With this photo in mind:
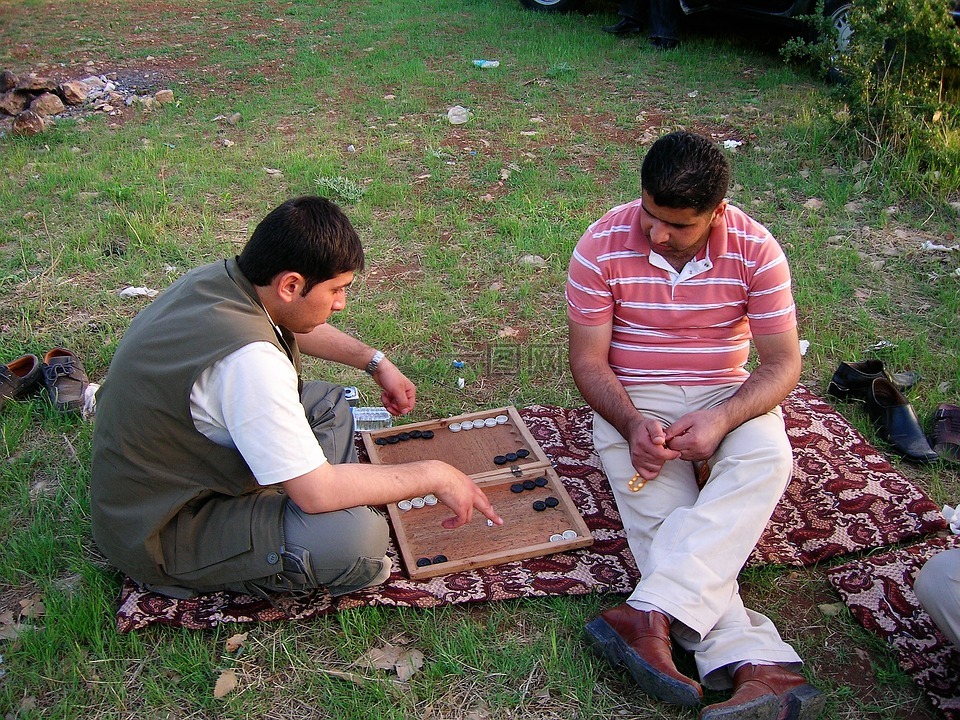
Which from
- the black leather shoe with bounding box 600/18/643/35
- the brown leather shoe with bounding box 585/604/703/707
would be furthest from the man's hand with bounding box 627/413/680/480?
the black leather shoe with bounding box 600/18/643/35

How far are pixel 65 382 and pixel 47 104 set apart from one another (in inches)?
192

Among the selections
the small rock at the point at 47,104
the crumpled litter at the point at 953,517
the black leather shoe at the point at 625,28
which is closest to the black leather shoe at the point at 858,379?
the crumpled litter at the point at 953,517

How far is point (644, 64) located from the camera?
28.0 feet

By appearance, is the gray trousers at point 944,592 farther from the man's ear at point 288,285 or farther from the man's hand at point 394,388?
the man's ear at point 288,285

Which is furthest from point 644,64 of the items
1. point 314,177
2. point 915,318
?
point 915,318

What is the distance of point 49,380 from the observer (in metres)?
4.02

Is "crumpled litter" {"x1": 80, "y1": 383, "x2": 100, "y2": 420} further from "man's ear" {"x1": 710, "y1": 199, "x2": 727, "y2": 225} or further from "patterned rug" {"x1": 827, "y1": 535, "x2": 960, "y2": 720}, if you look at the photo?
"patterned rug" {"x1": 827, "y1": 535, "x2": 960, "y2": 720}

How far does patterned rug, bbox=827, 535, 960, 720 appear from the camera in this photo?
107 inches

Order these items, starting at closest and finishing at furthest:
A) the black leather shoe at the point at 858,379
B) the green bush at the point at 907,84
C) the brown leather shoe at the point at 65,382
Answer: the brown leather shoe at the point at 65,382 → the black leather shoe at the point at 858,379 → the green bush at the point at 907,84

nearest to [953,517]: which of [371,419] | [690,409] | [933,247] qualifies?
[690,409]

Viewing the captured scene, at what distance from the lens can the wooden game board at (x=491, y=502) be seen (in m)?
3.23

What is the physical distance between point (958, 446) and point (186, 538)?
3.26 meters

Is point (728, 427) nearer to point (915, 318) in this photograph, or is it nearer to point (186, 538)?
point (186, 538)

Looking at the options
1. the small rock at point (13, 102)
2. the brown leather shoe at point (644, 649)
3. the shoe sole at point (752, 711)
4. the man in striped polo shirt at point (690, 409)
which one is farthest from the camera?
the small rock at point (13, 102)
